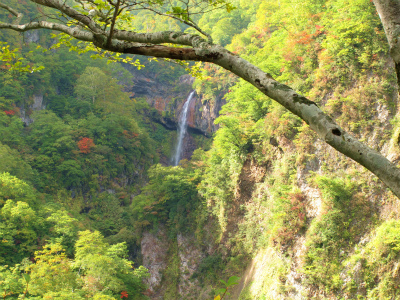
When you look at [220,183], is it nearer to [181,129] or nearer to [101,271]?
[101,271]

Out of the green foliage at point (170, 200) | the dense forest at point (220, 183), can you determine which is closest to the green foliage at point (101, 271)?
the dense forest at point (220, 183)

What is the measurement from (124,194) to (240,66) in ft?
82.9

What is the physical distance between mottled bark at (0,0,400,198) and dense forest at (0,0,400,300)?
0.50 metres

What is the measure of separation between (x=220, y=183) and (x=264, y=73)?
1544cm

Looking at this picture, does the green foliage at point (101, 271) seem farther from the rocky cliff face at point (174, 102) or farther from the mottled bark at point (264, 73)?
the rocky cliff face at point (174, 102)

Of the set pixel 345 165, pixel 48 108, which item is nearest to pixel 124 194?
pixel 48 108

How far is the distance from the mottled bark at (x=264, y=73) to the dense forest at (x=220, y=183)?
0.50 metres

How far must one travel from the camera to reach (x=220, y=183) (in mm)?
17203

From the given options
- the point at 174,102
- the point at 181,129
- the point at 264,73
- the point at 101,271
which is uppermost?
the point at 174,102

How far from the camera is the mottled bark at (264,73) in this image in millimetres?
1484

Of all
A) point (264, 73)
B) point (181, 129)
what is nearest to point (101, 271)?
point (264, 73)

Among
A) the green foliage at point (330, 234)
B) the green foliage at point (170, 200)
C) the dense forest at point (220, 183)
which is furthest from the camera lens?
the green foliage at point (170, 200)

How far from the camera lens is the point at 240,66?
2068mm

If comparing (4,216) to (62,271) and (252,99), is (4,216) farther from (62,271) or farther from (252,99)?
(252,99)
